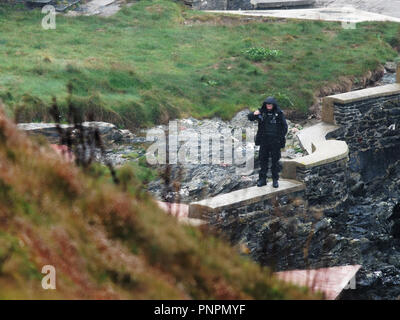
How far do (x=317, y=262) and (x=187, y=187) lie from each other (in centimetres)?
317

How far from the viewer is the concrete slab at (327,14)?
26.5 meters

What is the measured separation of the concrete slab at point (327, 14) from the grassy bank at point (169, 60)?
1037 millimetres

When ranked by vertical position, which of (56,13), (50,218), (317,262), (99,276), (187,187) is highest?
(56,13)

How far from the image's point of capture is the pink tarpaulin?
11.1 m

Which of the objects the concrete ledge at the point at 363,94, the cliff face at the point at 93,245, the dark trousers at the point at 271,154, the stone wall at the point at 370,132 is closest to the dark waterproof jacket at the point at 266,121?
the dark trousers at the point at 271,154

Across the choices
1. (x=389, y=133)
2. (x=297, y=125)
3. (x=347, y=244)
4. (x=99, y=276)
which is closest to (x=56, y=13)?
(x=297, y=125)

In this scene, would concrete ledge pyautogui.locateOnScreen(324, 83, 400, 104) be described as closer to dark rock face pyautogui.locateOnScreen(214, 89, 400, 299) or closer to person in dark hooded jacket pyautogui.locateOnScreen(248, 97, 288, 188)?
dark rock face pyautogui.locateOnScreen(214, 89, 400, 299)

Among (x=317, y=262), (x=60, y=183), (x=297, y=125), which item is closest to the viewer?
(x=60, y=183)

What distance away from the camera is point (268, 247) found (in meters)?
12.8

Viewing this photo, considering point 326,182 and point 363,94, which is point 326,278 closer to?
point 326,182

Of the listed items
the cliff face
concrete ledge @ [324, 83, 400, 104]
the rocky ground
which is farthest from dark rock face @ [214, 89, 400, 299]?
the cliff face

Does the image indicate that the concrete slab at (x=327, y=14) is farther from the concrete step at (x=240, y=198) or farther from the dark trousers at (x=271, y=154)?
the dark trousers at (x=271, y=154)

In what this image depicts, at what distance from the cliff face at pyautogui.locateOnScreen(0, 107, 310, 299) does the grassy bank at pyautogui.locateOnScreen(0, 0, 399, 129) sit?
619cm
